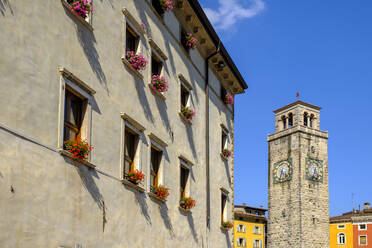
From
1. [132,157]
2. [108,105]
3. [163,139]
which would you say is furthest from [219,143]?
[108,105]

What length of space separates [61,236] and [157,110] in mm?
6560

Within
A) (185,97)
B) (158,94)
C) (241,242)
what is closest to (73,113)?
(158,94)

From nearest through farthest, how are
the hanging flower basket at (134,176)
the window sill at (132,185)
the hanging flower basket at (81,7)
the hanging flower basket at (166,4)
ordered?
the hanging flower basket at (81,7)
the window sill at (132,185)
the hanging flower basket at (134,176)
the hanging flower basket at (166,4)

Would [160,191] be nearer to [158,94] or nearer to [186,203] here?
[186,203]

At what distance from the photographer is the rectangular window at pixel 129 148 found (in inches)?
588

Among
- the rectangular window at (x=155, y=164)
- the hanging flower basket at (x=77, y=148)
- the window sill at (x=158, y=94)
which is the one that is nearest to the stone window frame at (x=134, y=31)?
the window sill at (x=158, y=94)

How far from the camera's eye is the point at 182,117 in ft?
63.2

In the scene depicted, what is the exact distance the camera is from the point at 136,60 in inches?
602

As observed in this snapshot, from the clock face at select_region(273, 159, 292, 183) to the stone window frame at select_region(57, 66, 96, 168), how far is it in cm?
6777

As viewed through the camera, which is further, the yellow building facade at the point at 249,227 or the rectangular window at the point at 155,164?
the yellow building facade at the point at 249,227

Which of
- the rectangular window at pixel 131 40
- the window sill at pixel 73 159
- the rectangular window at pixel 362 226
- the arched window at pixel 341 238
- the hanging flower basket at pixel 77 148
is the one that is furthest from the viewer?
the arched window at pixel 341 238

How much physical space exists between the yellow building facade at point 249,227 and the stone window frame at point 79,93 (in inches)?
3154

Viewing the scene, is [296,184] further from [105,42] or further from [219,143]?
[105,42]

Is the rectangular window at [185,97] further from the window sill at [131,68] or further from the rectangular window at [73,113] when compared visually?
the rectangular window at [73,113]
